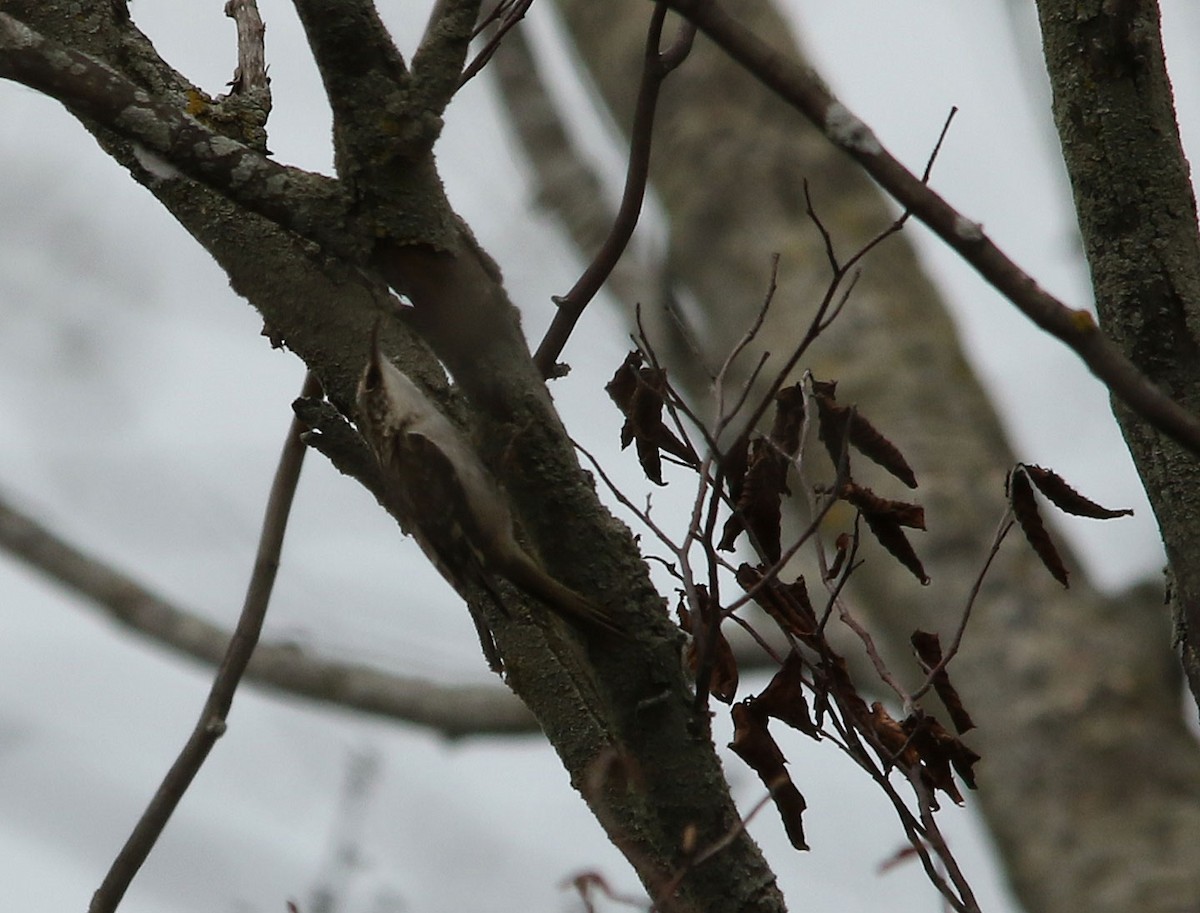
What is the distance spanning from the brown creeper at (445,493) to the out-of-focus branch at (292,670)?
4.28 meters

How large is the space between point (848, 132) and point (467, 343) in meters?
0.48

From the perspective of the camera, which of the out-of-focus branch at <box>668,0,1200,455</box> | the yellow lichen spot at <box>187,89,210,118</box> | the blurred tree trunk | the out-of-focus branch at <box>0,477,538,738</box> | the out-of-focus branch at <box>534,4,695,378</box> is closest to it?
the out-of-focus branch at <box>668,0,1200,455</box>

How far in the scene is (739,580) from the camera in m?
1.90

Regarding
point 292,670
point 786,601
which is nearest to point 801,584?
point 786,601

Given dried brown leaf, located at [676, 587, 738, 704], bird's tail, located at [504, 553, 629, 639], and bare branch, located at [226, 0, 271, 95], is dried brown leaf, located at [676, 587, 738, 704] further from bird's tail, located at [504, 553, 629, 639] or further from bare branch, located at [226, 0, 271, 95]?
bare branch, located at [226, 0, 271, 95]

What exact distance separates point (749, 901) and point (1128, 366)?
772mm

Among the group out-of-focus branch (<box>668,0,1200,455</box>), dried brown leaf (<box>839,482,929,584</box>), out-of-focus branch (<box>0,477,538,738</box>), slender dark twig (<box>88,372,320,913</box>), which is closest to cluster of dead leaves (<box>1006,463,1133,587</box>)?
dried brown leaf (<box>839,482,929,584</box>)

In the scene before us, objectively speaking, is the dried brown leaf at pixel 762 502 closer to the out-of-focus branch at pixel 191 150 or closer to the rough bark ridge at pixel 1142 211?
the rough bark ridge at pixel 1142 211

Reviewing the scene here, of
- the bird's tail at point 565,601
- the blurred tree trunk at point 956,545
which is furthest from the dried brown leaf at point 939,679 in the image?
the blurred tree trunk at point 956,545

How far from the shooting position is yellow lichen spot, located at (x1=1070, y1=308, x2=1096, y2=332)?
4.36ft

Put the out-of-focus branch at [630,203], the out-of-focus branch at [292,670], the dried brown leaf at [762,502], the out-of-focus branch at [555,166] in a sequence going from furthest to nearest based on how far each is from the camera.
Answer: the out-of-focus branch at [555,166], the out-of-focus branch at [292,670], the dried brown leaf at [762,502], the out-of-focus branch at [630,203]

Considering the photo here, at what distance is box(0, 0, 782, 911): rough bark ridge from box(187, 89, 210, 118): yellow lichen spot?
0.19m

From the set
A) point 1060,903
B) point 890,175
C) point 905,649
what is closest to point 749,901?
point 890,175

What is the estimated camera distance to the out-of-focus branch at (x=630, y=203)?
182 cm
